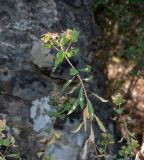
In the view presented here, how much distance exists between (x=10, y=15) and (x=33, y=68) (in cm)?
37

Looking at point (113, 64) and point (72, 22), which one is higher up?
point (72, 22)

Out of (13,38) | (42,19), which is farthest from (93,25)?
(13,38)

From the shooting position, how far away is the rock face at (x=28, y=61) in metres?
2.33

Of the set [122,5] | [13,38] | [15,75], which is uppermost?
[122,5]

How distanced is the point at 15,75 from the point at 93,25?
2.59 ft

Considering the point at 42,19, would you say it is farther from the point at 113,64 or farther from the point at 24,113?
the point at 113,64

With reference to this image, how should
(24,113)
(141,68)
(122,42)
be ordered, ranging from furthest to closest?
(122,42)
(141,68)
(24,113)

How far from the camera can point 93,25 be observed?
2902 mm

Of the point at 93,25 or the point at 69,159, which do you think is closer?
the point at 69,159

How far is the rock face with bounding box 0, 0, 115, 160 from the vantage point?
7.64 ft

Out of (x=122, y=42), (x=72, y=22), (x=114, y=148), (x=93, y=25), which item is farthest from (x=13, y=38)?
(x=122, y=42)

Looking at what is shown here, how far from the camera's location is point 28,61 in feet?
7.87

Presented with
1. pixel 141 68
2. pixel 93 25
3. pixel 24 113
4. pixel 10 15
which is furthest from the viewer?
pixel 141 68

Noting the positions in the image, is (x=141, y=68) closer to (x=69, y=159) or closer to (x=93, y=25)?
(x=93, y=25)
